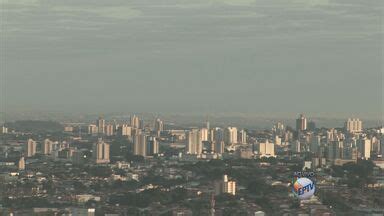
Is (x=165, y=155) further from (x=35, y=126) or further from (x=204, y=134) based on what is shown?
(x=35, y=126)

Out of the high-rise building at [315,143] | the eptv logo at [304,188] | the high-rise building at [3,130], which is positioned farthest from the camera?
the high-rise building at [3,130]

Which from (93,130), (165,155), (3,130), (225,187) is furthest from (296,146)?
(225,187)

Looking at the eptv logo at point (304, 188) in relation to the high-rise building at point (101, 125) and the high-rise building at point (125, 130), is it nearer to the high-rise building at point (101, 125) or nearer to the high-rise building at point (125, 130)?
the high-rise building at point (101, 125)

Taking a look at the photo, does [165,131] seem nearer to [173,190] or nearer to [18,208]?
[173,190]

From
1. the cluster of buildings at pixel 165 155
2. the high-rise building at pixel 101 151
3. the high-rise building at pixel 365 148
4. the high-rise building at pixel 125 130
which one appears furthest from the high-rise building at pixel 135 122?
the high-rise building at pixel 365 148

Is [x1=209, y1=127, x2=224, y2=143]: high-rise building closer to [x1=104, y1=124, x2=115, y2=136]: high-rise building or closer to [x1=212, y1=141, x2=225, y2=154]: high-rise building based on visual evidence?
[x1=212, y1=141, x2=225, y2=154]: high-rise building

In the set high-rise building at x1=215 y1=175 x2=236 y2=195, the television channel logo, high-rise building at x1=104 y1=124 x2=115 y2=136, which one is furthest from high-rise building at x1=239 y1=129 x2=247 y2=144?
the television channel logo
